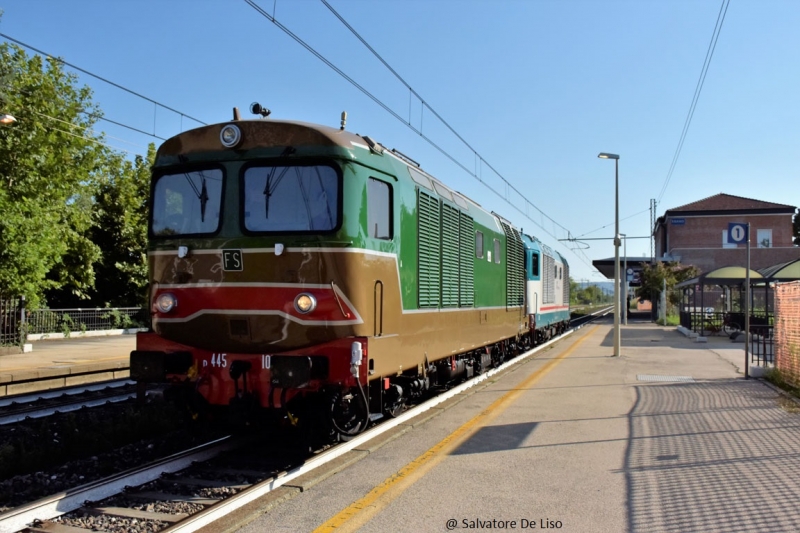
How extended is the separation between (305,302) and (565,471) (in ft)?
9.97

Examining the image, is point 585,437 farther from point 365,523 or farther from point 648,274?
point 648,274

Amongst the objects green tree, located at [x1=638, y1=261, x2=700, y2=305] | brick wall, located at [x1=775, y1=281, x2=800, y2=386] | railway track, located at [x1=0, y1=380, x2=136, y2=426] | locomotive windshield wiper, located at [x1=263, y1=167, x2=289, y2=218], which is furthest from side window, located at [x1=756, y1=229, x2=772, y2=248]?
locomotive windshield wiper, located at [x1=263, y1=167, x2=289, y2=218]

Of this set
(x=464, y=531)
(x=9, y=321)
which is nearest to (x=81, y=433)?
(x=464, y=531)

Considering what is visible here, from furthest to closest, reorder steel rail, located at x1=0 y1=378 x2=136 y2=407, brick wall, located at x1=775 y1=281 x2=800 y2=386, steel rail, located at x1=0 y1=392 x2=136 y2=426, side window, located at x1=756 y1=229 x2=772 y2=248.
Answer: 1. side window, located at x1=756 y1=229 x2=772 y2=248
2. brick wall, located at x1=775 y1=281 x2=800 y2=386
3. steel rail, located at x1=0 y1=378 x2=136 y2=407
4. steel rail, located at x1=0 y1=392 x2=136 y2=426

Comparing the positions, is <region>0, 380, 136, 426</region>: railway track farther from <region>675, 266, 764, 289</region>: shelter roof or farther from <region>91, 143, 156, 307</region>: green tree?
<region>675, 266, 764, 289</region>: shelter roof

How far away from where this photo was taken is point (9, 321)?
19094 mm

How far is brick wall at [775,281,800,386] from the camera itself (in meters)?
12.1

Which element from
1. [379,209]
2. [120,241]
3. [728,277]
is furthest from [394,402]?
[120,241]

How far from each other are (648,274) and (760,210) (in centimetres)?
1661

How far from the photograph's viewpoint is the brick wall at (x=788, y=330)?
12117 mm

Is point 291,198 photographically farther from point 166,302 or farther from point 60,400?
point 60,400

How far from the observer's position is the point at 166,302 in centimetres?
699

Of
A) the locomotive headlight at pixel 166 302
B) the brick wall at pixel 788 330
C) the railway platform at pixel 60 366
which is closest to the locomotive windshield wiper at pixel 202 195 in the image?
the locomotive headlight at pixel 166 302

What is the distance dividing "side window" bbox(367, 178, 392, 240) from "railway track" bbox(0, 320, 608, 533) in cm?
233
